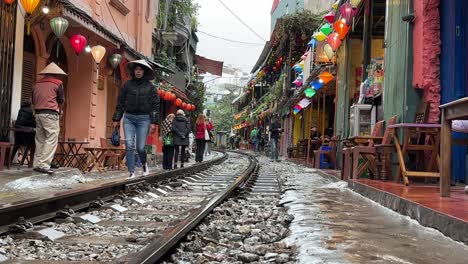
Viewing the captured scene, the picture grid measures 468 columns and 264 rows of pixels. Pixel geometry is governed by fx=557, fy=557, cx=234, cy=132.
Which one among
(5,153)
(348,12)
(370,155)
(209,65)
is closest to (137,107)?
(5,153)

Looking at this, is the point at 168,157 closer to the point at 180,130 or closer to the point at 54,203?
the point at 180,130

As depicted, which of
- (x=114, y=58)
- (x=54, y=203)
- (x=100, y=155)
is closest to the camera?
(x=54, y=203)

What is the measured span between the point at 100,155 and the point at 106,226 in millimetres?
7464

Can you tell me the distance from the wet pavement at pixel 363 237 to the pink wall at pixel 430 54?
2462 millimetres

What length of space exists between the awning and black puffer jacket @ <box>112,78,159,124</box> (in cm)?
3069

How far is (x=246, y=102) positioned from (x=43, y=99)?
180 feet

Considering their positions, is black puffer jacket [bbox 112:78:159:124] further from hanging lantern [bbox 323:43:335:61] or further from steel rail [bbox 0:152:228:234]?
hanging lantern [bbox 323:43:335:61]

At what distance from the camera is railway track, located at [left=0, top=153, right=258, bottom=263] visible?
375cm

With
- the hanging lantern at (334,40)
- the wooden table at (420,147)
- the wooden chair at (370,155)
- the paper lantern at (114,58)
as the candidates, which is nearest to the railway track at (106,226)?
the wooden chair at (370,155)

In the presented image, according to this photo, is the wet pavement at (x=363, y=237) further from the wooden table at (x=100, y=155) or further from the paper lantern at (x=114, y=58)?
the paper lantern at (x=114, y=58)

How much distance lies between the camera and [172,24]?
28391mm

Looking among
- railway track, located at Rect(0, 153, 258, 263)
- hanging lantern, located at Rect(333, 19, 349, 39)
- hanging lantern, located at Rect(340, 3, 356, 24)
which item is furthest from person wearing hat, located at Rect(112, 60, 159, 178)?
hanging lantern, located at Rect(333, 19, 349, 39)

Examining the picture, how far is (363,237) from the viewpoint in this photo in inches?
169

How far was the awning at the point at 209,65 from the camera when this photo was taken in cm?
4062
